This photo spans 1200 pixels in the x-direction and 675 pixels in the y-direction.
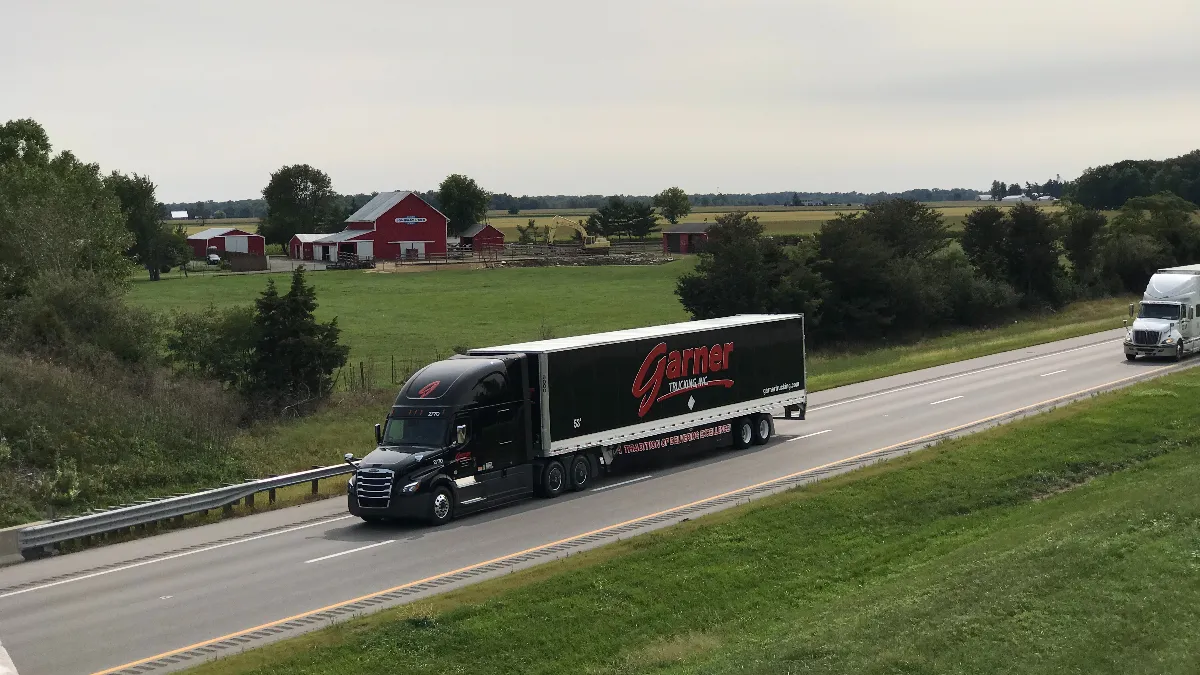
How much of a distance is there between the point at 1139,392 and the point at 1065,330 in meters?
27.2

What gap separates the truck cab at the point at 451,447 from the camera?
23.6m

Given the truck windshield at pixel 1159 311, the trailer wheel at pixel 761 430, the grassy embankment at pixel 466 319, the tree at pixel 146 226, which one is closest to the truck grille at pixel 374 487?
the grassy embankment at pixel 466 319

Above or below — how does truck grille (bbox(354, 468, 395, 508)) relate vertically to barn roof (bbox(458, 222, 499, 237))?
below

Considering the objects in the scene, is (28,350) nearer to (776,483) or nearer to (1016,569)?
(776,483)

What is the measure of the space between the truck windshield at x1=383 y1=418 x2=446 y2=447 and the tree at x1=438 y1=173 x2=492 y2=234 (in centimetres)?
13036

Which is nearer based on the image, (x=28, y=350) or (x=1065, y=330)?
(x=28, y=350)

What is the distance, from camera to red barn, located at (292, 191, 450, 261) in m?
121

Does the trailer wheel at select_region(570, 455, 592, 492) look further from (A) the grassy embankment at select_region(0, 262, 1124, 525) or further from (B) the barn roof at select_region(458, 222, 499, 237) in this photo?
(B) the barn roof at select_region(458, 222, 499, 237)

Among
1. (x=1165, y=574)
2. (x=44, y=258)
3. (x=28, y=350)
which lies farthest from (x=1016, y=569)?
(x=44, y=258)

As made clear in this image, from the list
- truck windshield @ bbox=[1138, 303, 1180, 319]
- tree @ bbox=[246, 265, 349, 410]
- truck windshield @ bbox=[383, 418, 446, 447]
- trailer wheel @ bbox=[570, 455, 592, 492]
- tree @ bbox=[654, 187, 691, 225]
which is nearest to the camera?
truck windshield @ bbox=[383, 418, 446, 447]

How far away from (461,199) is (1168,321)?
117m

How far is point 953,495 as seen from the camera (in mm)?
23078

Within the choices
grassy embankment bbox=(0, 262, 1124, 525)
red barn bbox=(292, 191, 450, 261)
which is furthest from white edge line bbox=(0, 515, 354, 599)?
red barn bbox=(292, 191, 450, 261)

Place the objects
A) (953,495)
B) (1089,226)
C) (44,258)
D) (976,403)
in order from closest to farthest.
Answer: (953,495) → (976,403) → (44,258) → (1089,226)
